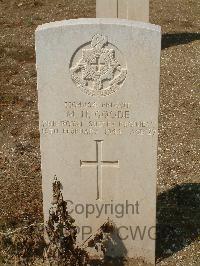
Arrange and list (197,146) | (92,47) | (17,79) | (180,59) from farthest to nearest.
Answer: (180,59) < (17,79) < (197,146) < (92,47)

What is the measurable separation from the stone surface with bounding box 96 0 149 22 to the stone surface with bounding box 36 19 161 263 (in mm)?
6438

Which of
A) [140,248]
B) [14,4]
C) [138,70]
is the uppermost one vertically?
[14,4]

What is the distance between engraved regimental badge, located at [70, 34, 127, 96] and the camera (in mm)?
4355

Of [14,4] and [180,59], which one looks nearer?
[180,59]

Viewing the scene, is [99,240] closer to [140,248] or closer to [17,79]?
[140,248]

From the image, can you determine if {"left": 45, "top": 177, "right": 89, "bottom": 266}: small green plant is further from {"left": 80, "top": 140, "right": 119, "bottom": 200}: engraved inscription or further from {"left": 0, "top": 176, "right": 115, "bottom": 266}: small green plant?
{"left": 80, "top": 140, "right": 119, "bottom": 200}: engraved inscription

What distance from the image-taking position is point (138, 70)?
14.4 ft

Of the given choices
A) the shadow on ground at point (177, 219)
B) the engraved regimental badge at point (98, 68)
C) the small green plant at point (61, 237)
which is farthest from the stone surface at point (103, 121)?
the small green plant at point (61, 237)

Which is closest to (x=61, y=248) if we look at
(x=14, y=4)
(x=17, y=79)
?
(x=17, y=79)

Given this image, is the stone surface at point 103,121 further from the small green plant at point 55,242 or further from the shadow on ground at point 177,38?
the shadow on ground at point 177,38

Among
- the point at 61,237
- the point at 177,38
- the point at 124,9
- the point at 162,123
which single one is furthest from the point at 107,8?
the point at 61,237

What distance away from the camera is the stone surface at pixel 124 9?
10641mm

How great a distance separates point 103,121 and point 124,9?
656 centimetres

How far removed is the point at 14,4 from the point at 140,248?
35.2ft
